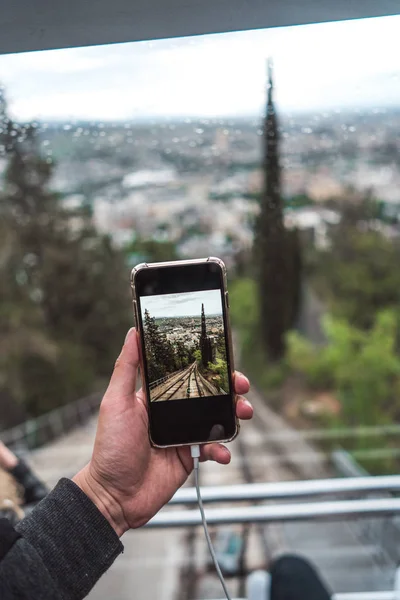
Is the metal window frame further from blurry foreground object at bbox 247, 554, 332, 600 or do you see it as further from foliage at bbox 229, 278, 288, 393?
foliage at bbox 229, 278, 288, 393

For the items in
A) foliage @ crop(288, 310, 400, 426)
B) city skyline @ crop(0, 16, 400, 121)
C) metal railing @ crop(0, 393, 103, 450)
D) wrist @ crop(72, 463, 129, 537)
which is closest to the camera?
wrist @ crop(72, 463, 129, 537)

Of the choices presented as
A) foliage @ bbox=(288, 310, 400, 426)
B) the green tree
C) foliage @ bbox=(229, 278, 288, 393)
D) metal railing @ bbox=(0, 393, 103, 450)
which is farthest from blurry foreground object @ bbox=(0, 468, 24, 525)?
foliage @ bbox=(288, 310, 400, 426)

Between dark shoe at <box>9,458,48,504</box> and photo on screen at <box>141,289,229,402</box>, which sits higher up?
photo on screen at <box>141,289,229,402</box>

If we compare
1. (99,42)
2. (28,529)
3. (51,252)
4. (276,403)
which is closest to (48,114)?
(99,42)

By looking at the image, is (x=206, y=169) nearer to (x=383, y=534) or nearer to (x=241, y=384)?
(x=383, y=534)

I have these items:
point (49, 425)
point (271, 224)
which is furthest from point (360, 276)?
point (271, 224)

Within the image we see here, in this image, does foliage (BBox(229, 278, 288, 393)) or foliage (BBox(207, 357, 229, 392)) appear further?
foliage (BBox(229, 278, 288, 393))

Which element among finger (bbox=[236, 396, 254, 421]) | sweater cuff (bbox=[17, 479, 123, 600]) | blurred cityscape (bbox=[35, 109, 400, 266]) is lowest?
sweater cuff (bbox=[17, 479, 123, 600])

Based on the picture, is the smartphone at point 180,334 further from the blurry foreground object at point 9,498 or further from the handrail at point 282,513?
the blurry foreground object at point 9,498
